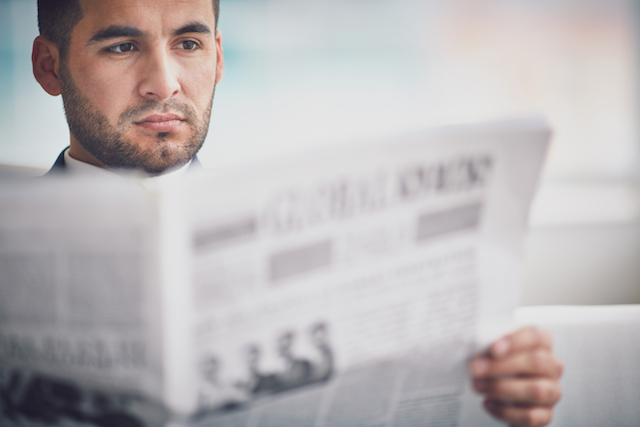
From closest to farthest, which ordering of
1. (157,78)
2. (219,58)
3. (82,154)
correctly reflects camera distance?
(157,78) → (82,154) → (219,58)

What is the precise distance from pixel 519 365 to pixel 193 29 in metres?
0.65

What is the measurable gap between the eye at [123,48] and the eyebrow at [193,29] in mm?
67

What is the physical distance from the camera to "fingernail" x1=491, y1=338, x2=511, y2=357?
39 centimetres

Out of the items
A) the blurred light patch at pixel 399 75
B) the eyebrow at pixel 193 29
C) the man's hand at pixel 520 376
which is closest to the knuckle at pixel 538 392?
the man's hand at pixel 520 376

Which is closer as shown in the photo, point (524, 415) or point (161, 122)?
point (524, 415)

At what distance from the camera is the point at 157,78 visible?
617 mm

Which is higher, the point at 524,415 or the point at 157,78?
the point at 157,78

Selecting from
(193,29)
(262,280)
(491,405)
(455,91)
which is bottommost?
(491,405)

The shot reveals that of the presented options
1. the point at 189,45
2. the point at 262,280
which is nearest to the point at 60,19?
the point at 189,45

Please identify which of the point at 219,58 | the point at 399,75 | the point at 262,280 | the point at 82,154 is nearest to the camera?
the point at 262,280

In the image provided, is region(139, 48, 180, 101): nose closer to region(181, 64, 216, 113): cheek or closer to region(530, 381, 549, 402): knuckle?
region(181, 64, 216, 113): cheek

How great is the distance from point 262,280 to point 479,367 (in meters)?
0.23

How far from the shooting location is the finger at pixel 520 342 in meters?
0.39

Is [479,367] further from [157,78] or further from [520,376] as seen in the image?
[157,78]
